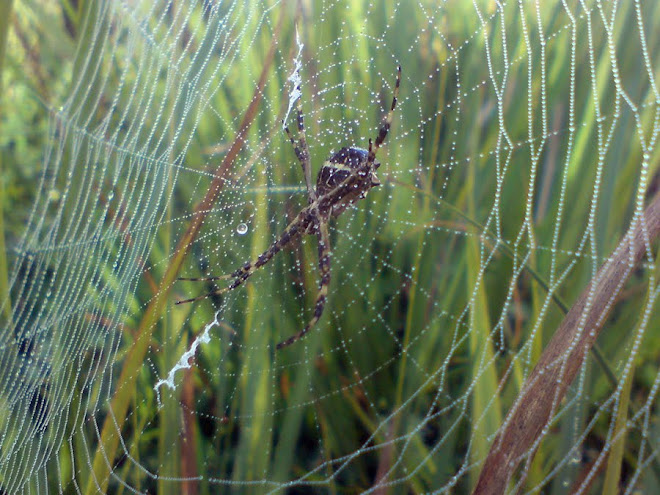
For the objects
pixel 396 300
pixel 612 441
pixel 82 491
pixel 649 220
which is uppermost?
pixel 649 220

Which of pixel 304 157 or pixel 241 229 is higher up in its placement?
pixel 304 157

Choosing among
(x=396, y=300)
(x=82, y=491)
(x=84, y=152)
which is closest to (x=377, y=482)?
(x=396, y=300)

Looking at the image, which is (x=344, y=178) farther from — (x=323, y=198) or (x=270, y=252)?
(x=270, y=252)

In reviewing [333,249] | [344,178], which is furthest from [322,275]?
[344,178]

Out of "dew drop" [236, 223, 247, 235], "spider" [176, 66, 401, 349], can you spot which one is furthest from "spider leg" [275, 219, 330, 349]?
"dew drop" [236, 223, 247, 235]

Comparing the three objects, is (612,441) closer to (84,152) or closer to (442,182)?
(442,182)

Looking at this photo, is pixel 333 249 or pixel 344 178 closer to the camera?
pixel 344 178
